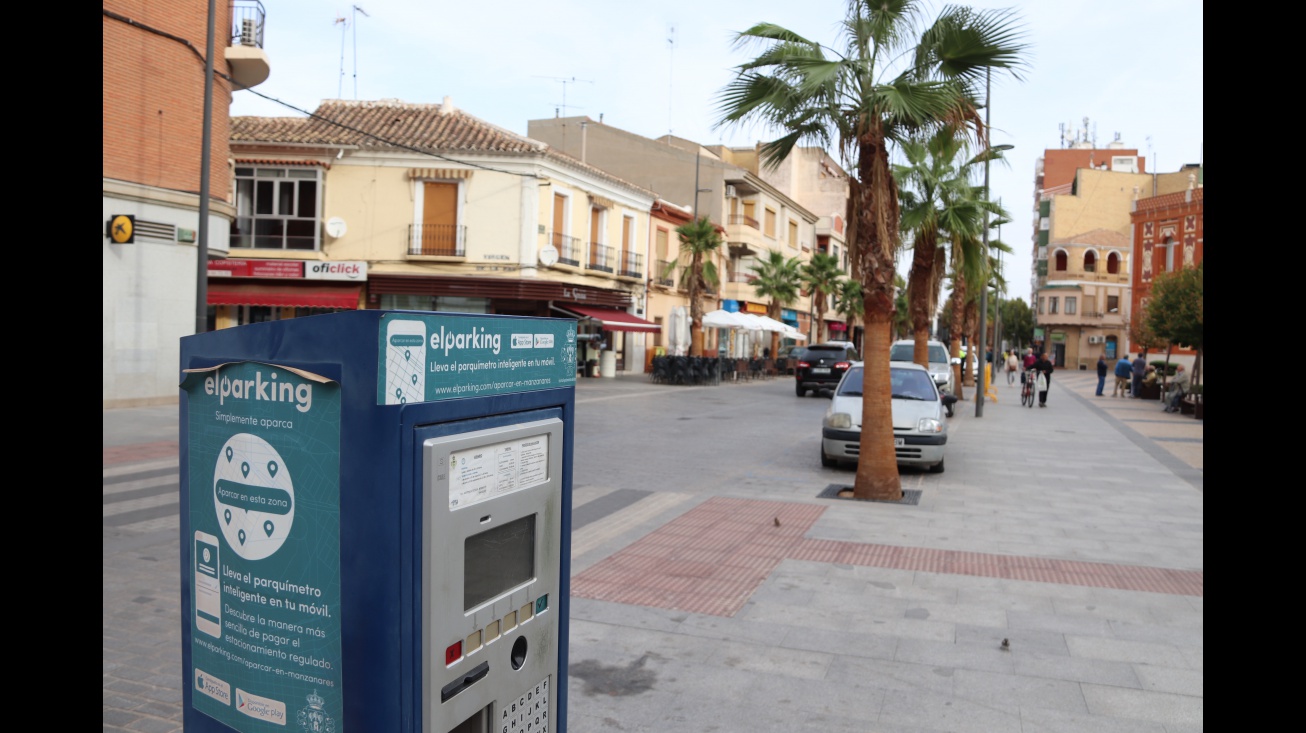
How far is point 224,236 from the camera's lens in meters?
19.9

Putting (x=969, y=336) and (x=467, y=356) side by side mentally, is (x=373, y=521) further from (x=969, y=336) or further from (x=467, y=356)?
(x=969, y=336)

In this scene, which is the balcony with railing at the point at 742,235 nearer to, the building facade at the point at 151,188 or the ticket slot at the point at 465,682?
the building facade at the point at 151,188

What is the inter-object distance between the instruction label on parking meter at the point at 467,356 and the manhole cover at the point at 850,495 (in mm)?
8074

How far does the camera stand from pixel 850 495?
35.2 ft

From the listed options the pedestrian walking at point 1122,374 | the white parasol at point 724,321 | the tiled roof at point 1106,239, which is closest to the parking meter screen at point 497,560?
the white parasol at point 724,321

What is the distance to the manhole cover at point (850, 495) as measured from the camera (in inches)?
411

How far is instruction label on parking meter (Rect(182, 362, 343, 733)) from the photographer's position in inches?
96.2

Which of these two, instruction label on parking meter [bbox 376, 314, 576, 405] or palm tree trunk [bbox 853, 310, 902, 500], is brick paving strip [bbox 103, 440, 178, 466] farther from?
instruction label on parking meter [bbox 376, 314, 576, 405]

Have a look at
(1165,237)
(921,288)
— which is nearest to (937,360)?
(921,288)

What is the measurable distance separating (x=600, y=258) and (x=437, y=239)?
6.78m

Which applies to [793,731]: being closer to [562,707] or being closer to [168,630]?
[562,707]

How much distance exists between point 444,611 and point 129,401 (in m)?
18.0

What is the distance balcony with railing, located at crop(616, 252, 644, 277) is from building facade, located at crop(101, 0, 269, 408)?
18.9 metres

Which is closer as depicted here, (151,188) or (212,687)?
(212,687)
